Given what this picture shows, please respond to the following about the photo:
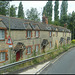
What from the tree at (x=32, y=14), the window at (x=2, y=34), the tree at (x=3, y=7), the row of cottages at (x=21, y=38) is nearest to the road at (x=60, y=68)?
the row of cottages at (x=21, y=38)

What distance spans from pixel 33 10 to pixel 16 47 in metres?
53.0

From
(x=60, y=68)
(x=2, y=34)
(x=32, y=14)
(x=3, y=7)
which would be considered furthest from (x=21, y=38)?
(x=32, y=14)

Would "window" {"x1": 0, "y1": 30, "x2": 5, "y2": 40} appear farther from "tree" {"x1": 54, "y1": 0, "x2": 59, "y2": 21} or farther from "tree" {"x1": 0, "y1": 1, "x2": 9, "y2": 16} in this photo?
"tree" {"x1": 54, "y1": 0, "x2": 59, "y2": 21}

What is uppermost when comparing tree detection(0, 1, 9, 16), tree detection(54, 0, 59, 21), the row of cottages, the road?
tree detection(54, 0, 59, 21)

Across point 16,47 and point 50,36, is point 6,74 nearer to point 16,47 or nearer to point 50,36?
point 16,47

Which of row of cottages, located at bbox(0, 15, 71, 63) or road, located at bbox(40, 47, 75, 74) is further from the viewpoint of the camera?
row of cottages, located at bbox(0, 15, 71, 63)

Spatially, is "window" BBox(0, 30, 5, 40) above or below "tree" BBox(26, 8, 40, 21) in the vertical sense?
below

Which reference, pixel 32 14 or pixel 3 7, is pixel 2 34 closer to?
pixel 3 7

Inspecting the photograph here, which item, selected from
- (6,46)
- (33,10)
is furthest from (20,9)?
(6,46)

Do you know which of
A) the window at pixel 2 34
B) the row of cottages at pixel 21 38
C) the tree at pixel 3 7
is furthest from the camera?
the tree at pixel 3 7

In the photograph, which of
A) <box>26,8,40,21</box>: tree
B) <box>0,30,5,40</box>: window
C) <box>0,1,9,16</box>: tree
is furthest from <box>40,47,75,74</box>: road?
<box>26,8,40,21</box>: tree

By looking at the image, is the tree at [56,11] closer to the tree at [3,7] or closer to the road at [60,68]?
the tree at [3,7]

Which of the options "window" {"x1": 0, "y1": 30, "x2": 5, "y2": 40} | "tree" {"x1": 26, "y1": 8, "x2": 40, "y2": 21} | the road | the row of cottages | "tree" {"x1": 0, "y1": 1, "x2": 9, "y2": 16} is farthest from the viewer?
"tree" {"x1": 26, "y1": 8, "x2": 40, "y2": 21}

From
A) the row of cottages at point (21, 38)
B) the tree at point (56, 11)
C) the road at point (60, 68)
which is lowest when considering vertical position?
the road at point (60, 68)
